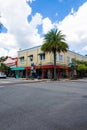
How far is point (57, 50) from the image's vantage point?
39531mm

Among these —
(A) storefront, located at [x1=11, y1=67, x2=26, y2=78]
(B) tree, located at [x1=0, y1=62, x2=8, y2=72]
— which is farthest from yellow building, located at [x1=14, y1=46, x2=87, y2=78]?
(B) tree, located at [x1=0, y1=62, x2=8, y2=72]

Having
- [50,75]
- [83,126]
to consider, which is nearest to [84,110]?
[83,126]

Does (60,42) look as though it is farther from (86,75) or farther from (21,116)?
(21,116)

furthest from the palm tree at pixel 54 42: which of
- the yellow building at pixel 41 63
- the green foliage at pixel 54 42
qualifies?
the yellow building at pixel 41 63

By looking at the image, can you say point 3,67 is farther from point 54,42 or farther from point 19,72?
point 54,42

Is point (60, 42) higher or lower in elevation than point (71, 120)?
higher

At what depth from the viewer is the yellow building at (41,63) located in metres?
47.2

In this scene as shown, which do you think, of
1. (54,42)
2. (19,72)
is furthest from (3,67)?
(54,42)

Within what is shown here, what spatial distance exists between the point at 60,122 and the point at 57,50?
3283 cm

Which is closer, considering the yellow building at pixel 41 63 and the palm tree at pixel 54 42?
the palm tree at pixel 54 42

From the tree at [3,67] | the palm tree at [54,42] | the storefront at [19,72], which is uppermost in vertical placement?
the palm tree at [54,42]

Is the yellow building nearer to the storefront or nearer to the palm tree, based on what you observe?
the storefront

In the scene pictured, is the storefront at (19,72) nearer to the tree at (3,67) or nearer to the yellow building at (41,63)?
the yellow building at (41,63)

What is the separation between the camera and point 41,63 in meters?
48.7
